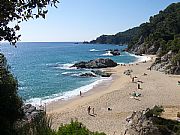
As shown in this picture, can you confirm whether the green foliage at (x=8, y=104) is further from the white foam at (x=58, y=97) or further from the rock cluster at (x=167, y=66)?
the rock cluster at (x=167, y=66)

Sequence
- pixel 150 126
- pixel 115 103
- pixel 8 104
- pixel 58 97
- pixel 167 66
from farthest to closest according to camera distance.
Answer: pixel 167 66
pixel 58 97
pixel 115 103
pixel 150 126
pixel 8 104

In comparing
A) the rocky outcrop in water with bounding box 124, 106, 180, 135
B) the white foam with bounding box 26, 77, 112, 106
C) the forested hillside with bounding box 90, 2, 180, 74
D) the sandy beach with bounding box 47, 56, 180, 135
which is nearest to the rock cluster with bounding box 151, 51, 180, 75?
the forested hillside with bounding box 90, 2, 180, 74

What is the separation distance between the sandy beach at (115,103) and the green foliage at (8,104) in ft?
48.1

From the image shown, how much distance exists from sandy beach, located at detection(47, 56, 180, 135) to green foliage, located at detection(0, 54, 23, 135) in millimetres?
14650

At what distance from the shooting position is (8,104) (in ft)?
35.5

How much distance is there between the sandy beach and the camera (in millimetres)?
28984

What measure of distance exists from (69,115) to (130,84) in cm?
2108

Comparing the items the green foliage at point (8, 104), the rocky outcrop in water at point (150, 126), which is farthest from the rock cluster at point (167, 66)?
the green foliage at point (8, 104)

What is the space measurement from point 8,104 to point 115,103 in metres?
27.9

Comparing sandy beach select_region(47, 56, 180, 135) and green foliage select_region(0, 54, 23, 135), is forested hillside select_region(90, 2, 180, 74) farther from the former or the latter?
green foliage select_region(0, 54, 23, 135)

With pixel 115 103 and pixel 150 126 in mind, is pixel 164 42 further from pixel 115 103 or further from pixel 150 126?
pixel 150 126

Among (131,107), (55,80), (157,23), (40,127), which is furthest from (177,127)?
(157,23)

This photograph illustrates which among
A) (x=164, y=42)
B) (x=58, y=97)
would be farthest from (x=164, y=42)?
(x=58, y=97)

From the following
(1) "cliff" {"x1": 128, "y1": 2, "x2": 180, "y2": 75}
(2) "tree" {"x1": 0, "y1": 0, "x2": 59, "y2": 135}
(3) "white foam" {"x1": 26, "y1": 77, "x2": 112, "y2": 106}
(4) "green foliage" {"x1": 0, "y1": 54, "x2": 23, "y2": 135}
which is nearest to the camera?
(2) "tree" {"x1": 0, "y1": 0, "x2": 59, "y2": 135}
